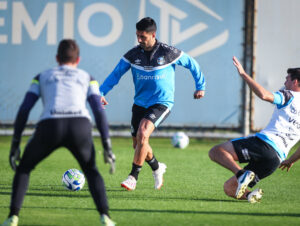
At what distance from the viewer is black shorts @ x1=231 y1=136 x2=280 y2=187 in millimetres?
7441

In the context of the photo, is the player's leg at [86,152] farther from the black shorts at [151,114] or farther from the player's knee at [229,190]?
the black shorts at [151,114]

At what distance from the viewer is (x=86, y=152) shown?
18.7ft

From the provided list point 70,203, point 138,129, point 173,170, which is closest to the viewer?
point 70,203

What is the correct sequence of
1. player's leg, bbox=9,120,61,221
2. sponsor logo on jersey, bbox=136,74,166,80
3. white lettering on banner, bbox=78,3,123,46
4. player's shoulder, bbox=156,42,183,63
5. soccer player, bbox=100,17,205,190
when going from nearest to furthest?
player's leg, bbox=9,120,61,221 → soccer player, bbox=100,17,205,190 → sponsor logo on jersey, bbox=136,74,166,80 → player's shoulder, bbox=156,42,183,63 → white lettering on banner, bbox=78,3,123,46

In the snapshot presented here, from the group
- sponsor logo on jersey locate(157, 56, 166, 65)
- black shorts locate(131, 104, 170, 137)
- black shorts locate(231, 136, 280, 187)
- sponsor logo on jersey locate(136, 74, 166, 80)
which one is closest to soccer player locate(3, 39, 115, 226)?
black shorts locate(231, 136, 280, 187)

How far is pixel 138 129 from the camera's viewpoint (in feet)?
27.7

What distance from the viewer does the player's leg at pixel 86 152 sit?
5645mm

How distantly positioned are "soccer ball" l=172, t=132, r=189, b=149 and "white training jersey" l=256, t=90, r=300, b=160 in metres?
7.31

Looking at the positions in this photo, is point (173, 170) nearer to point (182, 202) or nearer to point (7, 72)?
point (182, 202)

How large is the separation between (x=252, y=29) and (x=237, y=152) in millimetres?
8530

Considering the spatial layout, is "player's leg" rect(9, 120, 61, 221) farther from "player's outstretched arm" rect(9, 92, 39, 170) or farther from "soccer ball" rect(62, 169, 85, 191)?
"soccer ball" rect(62, 169, 85, 191)

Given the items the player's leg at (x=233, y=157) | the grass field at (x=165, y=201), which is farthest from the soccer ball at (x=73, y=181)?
the player's leg at (x=233, y=157)

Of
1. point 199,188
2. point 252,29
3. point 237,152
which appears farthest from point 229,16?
point 237,152

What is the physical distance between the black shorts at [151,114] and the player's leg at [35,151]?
302cm
